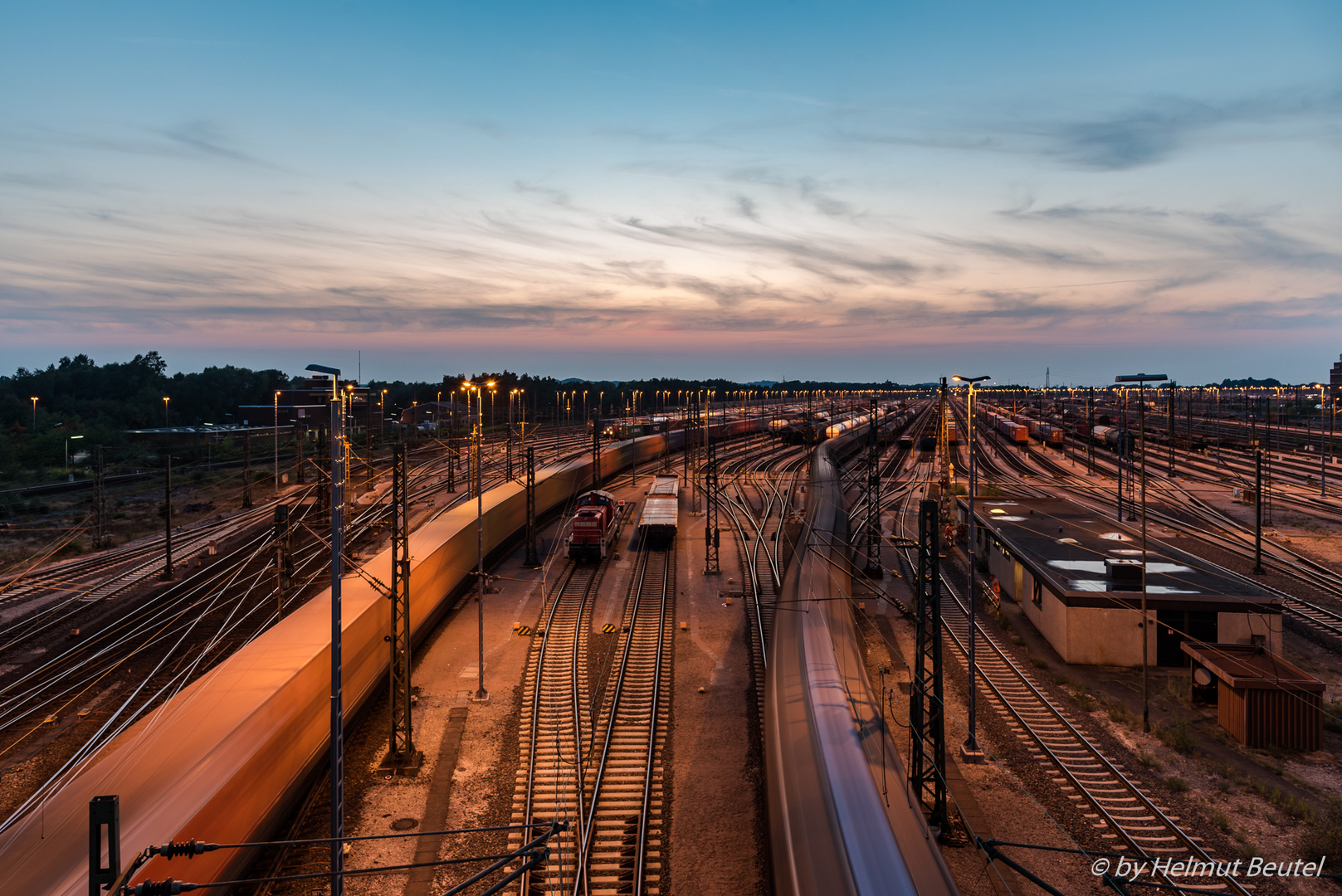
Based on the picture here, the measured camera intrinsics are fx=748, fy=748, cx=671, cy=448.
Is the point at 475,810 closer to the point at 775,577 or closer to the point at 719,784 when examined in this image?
the point at 719,784

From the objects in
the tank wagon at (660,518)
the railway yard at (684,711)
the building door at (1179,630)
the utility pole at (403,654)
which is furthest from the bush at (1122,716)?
the tank wagon at (660,518)

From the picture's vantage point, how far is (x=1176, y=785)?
16062 millimetres

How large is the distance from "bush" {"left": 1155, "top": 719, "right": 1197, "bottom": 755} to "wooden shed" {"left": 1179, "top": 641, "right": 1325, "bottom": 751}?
45.0 inches

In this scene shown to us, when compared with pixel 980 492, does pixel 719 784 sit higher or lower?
lower

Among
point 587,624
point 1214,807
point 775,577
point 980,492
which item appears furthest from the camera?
point 980,492

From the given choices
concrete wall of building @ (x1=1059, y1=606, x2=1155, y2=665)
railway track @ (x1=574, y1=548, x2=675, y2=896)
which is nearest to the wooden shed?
concrete wall of building @ (x1=1059, y1=606, x2=1155, y2=665)

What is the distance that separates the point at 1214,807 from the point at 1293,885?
2.33 meters

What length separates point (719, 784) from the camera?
16656 mm

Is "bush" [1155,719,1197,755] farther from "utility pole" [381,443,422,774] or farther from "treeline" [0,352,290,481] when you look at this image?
"treeline" [0,352,290,481]

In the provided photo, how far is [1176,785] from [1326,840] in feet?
8.51

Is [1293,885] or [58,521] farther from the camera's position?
[58,521]

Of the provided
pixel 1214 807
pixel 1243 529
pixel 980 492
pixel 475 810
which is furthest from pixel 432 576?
pixel 1243 529

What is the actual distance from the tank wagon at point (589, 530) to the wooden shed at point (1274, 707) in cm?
2329

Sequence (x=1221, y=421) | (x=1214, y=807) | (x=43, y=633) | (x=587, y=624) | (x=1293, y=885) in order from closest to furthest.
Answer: (x=1293, y=885) < (x=1214, y=807) < (x=43, y=633) < (x=587, y=624) < (x=1221, y=421)
